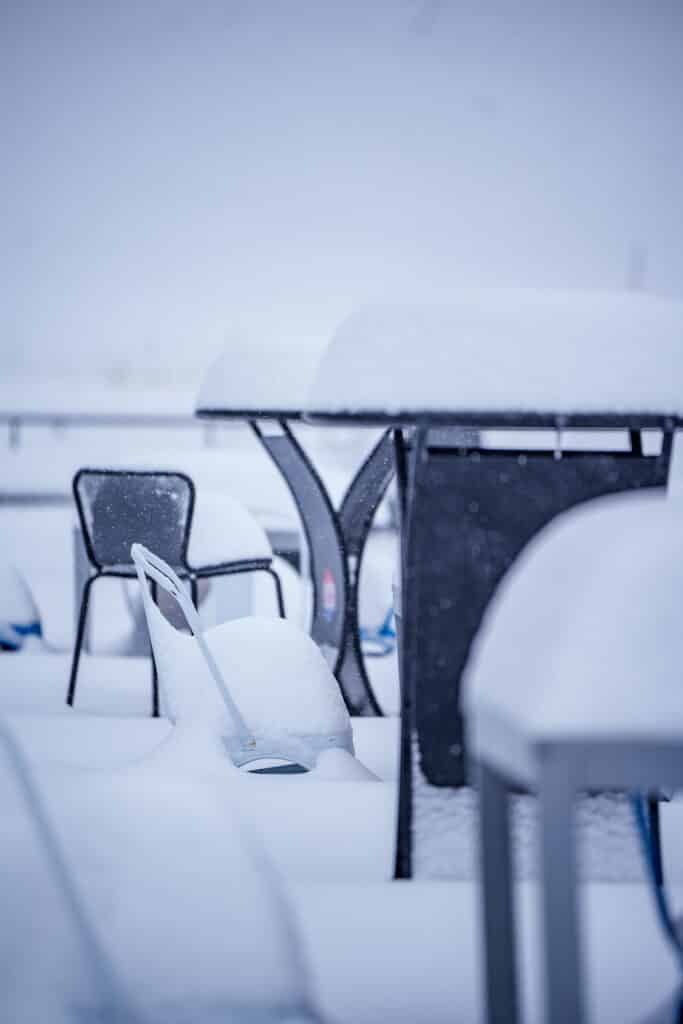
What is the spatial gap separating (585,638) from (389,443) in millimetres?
2520

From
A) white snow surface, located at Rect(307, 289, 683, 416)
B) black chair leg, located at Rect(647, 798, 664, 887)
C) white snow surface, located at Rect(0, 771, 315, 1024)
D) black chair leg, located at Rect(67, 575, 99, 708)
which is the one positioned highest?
white snow surface, located at Rect(307, 289, 683, 416)

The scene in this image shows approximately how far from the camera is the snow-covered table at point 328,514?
124 inches

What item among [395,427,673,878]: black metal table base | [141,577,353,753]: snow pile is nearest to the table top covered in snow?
[141,577,353,753]: snow pile

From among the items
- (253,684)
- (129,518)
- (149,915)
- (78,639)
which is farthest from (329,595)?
(149,915)

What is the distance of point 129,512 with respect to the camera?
11.9 ft

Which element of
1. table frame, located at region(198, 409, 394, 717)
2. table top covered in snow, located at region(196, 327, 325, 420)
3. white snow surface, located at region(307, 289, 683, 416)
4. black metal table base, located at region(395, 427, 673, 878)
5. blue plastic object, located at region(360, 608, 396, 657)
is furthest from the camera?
blue plastic object, located at region(360, 608, 396, 657)

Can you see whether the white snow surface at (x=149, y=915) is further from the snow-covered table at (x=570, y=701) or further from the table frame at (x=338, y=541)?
the table frame at (x=338, y=541)

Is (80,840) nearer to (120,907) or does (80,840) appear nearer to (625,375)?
(120,907)

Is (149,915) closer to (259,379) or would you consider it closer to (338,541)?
(259,379)

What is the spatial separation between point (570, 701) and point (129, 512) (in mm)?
2926

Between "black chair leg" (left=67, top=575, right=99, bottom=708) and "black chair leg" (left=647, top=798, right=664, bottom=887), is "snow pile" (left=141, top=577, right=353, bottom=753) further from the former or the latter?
"black chair leg" (left=67, top=575, right=99, bottom=708)

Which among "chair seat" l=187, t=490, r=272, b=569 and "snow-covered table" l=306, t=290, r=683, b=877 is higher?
"snow-covered table" l=306, t=290, r=683, b=877

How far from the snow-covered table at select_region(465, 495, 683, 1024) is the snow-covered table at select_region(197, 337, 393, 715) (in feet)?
7.37

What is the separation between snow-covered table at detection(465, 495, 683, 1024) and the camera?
813 mm
